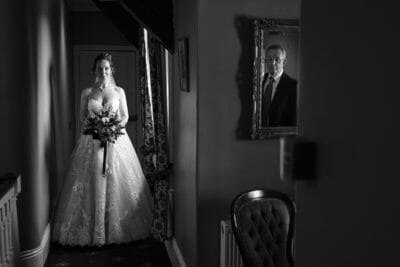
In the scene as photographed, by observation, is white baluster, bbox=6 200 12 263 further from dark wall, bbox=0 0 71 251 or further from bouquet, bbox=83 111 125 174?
bouquet, bbox=83 111 125 174

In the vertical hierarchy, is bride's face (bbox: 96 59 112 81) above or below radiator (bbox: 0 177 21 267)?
above

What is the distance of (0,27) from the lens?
10.3ft

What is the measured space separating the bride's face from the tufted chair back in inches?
91.8

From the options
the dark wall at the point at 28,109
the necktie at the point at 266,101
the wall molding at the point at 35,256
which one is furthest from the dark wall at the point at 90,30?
the necktie at the point at 266,101

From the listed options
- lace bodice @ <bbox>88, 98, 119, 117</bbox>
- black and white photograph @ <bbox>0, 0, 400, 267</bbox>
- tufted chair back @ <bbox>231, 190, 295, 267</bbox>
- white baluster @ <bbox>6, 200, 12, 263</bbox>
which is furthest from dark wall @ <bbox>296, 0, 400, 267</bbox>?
lace bodice @ <bbox>88, 98, 119, 117</bbox>

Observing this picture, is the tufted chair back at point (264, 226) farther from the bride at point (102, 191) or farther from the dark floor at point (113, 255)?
the bride at point (102, 191)

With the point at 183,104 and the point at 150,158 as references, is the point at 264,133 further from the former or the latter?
the point at 150,158

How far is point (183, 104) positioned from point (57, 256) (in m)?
1.84

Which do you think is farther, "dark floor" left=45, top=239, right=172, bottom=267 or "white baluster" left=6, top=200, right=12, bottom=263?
"dark floor" left=45, top=239, right=172, bottom=267

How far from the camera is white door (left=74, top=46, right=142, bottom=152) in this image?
6223mm

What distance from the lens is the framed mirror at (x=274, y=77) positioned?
2742mm

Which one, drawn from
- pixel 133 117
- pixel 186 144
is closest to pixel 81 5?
pixel 133 117

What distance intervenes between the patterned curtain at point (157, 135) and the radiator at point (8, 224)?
4.33 ft

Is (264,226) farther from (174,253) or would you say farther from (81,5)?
(81,5)
